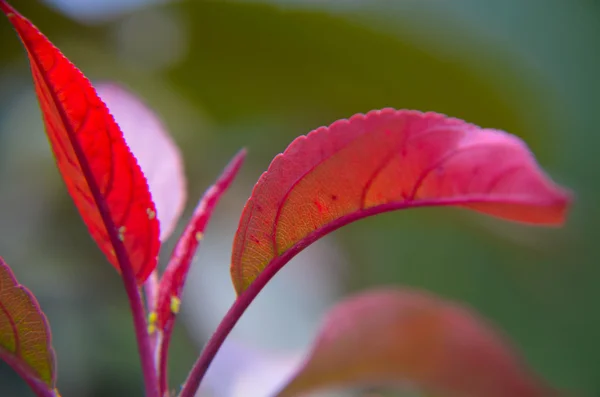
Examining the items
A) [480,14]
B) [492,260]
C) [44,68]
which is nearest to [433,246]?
[492,260]

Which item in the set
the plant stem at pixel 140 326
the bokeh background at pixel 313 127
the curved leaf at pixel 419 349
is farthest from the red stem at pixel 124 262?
the bokeh background at pixel 313 127

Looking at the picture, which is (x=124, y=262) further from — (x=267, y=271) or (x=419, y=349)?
(x=419, y=349)

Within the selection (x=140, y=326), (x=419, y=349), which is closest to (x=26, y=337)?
(x=140, y=326)

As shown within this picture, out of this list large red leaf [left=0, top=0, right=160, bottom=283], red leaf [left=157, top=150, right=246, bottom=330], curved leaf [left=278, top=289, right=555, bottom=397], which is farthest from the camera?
curved leaf [left=278, top=289, right=555, bottom=397]

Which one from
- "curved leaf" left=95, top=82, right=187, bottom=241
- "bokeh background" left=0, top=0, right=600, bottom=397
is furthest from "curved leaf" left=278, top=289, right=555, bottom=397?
"bokeh background" left=0, top=0, right=600, bottom=397

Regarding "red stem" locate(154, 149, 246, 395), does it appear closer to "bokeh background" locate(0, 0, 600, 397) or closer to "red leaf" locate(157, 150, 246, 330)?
"red leaf" locate(157, 150, 246, 330)

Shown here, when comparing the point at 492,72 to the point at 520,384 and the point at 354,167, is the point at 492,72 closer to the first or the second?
the point at 520,384
